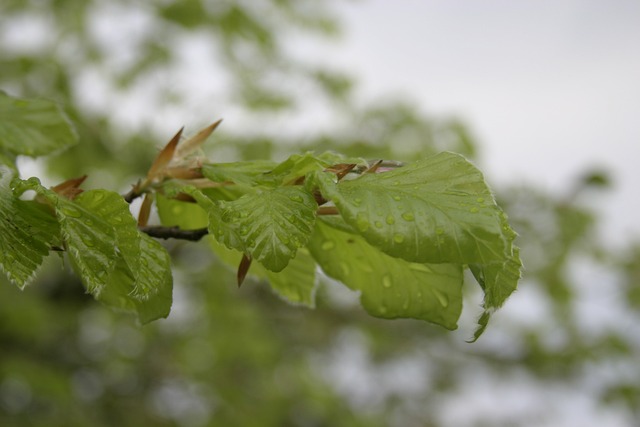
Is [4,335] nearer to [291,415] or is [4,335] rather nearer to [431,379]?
[291,415]

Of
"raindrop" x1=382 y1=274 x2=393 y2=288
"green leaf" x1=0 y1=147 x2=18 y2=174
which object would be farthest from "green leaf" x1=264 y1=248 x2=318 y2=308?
"green leaf" x1=0 y1=147 x2=18 y2=174

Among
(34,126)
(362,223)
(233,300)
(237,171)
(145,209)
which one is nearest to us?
(362,223)

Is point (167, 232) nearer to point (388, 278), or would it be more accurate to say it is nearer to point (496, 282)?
point (388, 278)

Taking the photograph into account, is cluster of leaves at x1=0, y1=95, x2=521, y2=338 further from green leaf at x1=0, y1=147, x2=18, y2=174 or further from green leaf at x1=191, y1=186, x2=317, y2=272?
green leaf at x1=0, y1=147, x2=18, y2=174

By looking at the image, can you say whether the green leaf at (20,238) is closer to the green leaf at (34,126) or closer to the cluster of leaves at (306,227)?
the cluster of leaves at (306,227)

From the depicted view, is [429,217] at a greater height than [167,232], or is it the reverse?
[429,217]

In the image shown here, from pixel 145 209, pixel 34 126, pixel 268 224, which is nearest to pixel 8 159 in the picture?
pixel 34 126

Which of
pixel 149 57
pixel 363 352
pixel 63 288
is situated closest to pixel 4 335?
pixel 63 288
